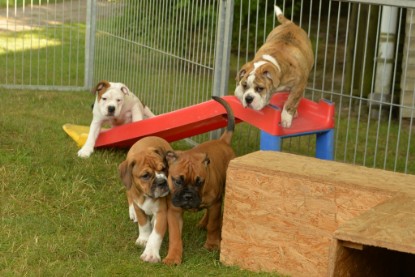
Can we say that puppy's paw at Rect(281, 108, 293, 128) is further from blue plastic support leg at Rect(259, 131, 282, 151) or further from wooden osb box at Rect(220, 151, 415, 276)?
wooden osb box at Rect(220, 151, 415, 276)

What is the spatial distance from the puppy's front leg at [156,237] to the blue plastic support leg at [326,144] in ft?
6.75

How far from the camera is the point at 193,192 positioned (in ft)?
18.0

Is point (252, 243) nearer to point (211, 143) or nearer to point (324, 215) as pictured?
point (324, 215)

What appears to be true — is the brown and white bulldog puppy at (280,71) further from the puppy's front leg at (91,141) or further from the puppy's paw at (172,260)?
the puppy's paw at (172,260)

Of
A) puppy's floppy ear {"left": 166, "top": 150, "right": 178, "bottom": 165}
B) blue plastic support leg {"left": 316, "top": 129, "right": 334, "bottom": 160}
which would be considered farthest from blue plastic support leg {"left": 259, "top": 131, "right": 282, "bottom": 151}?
puppy's floppy ear {"left": 166, "top": 150, "right": 178, "bottom": 165}

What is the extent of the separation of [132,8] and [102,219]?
171 inches

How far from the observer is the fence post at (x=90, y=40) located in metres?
11.3

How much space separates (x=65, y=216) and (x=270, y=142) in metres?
1.74

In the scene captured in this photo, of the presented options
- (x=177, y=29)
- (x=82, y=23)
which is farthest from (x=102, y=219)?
(x=82, y=23)

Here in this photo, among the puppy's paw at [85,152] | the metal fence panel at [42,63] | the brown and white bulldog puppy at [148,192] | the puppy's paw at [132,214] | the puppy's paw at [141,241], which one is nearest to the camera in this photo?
the brown and white bulldog puppy at [148,192]

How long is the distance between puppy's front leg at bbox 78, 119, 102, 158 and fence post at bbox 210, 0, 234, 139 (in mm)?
1170

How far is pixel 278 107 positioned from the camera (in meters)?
7.12

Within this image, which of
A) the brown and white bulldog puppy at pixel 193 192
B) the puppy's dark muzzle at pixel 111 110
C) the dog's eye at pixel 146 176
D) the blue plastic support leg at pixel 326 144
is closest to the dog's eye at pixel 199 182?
the brown and white bulldog puppy at pixel 193 192

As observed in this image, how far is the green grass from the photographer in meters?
5.38
